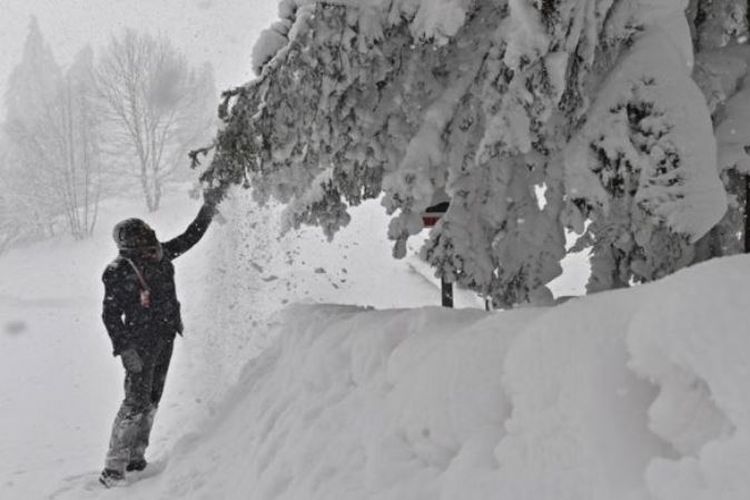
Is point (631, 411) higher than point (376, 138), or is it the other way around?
point (376, 138)

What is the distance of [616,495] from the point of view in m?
1.87

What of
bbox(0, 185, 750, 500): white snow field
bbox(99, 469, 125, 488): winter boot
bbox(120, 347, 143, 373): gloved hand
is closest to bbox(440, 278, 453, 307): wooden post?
bbox(0, 185, 750, 500): white snow field

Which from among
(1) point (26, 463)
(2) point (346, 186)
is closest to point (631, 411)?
(2) point (346, 186)

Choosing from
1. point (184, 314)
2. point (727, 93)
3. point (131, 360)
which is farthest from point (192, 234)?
point (184, 314)

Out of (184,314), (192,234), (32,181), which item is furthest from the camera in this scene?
(32,181)

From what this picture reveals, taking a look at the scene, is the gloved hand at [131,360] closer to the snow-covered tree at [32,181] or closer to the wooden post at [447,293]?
the wooden post at [447,293]

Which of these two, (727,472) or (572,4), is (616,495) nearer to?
(727,472)

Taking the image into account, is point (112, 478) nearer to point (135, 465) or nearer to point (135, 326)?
point (135, 465)

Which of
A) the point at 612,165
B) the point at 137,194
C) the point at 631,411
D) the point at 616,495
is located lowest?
the point at 616,495

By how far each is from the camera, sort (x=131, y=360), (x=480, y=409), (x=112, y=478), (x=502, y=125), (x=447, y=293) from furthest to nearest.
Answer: (x=447, y=293) < (x=131, y=360) < (x=112, y=478) < (x=502, y=125) < (x=480, y=409)

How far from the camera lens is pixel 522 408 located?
238cm

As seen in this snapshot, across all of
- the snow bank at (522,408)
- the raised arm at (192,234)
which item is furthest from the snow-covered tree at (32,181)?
the snow bank at (522,408)

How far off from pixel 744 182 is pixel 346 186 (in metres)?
2.88

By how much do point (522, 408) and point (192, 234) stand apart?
4271 mm
